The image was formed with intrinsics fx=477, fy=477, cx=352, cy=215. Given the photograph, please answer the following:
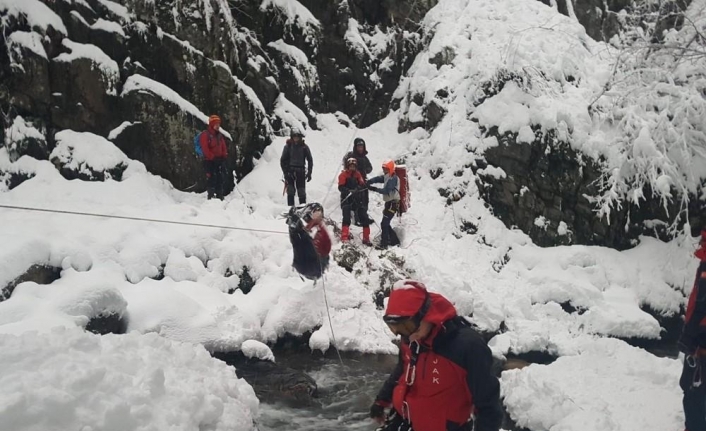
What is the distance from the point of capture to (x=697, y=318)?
15.4ft

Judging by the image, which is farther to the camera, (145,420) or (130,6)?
(130,6)

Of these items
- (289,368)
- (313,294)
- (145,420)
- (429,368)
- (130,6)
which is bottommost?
(289,368)

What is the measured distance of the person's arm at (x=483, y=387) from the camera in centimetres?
281

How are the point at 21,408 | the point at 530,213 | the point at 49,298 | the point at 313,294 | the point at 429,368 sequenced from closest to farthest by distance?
1. the point at 429,368
2. the point at 21,408
3. the point at 49,298
4. the point at 313,294
5. the point at 530,213

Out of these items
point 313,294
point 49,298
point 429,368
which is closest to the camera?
point 429,368

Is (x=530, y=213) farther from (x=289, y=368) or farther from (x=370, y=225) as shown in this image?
(x=289, y=368)

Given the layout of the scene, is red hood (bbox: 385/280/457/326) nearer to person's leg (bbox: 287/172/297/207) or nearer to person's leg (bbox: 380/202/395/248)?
person's leg (bbox: 380/202/395/248)

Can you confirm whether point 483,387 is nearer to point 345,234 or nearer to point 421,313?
point 421,313

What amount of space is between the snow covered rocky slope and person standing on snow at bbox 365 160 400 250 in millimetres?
393

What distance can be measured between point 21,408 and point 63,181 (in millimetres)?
7548

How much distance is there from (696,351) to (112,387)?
551 centimetres

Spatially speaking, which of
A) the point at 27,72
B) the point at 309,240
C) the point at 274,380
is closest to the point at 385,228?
the point at 309,240

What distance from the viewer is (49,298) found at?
22.8 feet

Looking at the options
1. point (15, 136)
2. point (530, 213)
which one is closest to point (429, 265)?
point (530, 213)
